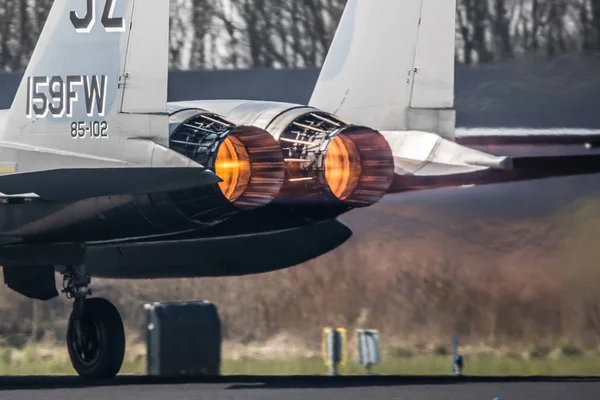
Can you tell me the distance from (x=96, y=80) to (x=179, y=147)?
96cm

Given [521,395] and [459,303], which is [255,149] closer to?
[521,395]

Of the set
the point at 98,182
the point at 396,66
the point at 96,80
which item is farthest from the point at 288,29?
the point at 98,182

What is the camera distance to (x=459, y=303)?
18.3 m

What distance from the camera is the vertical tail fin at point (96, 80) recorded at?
1380 centimetres

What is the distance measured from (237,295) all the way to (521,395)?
7304 mm

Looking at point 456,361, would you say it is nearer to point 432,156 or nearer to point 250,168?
point 432,156

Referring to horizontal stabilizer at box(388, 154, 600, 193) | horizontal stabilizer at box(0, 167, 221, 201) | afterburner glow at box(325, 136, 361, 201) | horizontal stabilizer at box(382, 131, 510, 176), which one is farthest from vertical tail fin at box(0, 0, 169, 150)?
horizontal stabilizer at box(388, 154, 600, 193)

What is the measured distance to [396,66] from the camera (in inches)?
618

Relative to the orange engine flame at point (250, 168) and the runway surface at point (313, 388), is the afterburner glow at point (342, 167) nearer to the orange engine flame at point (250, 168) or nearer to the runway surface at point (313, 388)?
the orange engine flame at point (250, 168)

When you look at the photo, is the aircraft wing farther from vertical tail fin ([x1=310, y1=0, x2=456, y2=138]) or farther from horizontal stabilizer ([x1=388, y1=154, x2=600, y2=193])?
vertical tail fin ([x1=310, y1=0, x2=456, y2=138])

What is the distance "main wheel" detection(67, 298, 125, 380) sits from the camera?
16.3m

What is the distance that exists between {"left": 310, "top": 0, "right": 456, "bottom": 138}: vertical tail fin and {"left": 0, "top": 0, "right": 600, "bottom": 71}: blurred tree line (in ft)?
19.5

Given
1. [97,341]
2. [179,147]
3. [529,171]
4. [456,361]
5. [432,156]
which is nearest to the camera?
[179,147]

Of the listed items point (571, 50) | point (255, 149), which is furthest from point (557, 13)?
point (255, 149)
